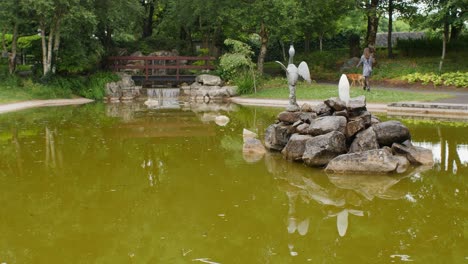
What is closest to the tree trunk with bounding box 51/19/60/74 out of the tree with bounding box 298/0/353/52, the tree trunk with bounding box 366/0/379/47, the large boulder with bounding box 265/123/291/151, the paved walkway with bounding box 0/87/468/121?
the paved walkway with bounding box 0/87/468/121

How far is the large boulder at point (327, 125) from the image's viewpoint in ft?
35.8

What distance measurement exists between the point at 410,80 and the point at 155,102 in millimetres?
13486

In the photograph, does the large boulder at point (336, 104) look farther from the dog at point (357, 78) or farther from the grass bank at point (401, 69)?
the grass bank at point (401, 69)

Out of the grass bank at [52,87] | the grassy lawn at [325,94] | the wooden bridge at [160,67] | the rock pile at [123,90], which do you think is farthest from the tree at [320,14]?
the grass bank at [52,87]

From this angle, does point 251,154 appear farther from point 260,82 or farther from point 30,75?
point 30,75

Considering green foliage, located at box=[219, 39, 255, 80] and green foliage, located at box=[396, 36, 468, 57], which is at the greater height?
green foliage, located at box=[396, 36, 468, 57]

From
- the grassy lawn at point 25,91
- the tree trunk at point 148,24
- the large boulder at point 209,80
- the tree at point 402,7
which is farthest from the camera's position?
the tree trunk at point 148,24

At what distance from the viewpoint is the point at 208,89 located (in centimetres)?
2875

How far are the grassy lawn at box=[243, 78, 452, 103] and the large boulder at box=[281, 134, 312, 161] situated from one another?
1073cm

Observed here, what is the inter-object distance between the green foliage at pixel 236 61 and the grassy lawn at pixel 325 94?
1.64m

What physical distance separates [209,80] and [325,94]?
325 inches

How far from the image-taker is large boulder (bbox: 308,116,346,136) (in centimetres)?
1091

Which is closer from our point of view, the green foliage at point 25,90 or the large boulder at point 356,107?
the large boulder at point 356,107

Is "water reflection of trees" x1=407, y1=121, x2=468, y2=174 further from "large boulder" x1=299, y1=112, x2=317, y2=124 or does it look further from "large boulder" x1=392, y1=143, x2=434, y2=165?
"large boulder" x1=299, y1=112, x2=317, y2=124
